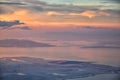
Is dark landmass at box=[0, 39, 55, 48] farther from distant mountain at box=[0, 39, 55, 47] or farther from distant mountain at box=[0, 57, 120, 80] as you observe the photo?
distant mountain at box=[0, 57, 120, 80]

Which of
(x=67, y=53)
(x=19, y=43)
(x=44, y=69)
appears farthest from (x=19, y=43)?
(x=67, y=53)

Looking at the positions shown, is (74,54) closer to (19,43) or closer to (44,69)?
(44,69)

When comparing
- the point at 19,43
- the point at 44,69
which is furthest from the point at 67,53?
the point at 19,43

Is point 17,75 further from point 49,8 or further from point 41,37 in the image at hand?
point 49,8

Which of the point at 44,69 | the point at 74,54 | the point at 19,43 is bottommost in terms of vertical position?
the point at 44,69

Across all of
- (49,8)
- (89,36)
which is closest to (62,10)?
(49,8)

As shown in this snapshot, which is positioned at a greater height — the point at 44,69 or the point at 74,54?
the point at 74,54

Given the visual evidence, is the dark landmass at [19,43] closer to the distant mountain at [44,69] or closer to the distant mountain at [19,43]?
the distant mountain at [19,43]

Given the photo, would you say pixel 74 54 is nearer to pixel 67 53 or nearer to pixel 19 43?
pixel 67 53
